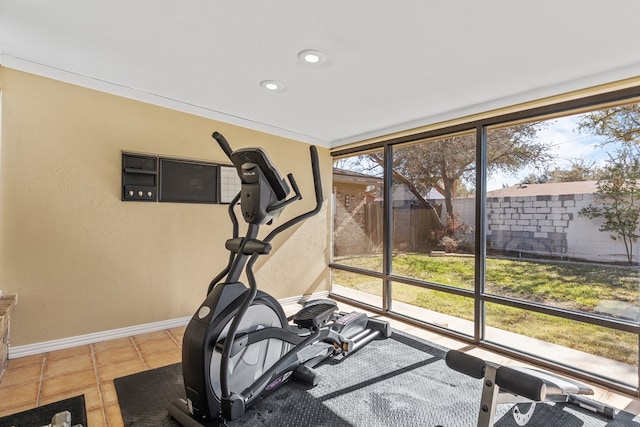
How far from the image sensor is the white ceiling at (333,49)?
1.70 m

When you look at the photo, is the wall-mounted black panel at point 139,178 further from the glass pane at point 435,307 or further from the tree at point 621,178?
the tree at point 621,178

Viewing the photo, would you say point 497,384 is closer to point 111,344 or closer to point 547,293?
point 547,293

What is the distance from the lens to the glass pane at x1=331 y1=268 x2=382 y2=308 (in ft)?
13.2

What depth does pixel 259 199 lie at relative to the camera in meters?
1.98

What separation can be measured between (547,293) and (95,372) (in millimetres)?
3493

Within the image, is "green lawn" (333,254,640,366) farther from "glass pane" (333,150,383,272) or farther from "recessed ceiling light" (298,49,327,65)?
"recessed ceiling light" (298,49,327,65)

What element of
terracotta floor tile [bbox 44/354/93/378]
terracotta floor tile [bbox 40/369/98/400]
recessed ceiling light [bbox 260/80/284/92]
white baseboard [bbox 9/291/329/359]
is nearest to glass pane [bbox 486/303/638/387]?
recessed ceiling light [bbox 260/80/284/92]

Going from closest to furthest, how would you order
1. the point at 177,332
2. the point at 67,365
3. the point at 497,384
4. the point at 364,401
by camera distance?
the point at 497,384
the point at 364,401
the point at 67,365
the point at 177,332

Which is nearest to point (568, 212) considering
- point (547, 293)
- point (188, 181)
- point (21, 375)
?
point (547, 293)

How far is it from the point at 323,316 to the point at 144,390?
1.28m

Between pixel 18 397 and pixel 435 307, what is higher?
pixel 435 307

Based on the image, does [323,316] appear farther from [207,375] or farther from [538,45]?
[538,45]

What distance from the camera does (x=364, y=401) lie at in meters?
2.08

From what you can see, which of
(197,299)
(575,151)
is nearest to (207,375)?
(197,299)
